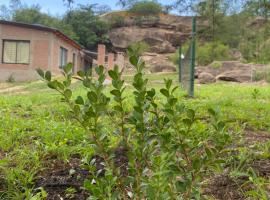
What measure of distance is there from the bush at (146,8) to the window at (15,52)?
2024 cm

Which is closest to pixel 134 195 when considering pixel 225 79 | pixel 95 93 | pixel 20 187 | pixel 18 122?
pixel 95 93

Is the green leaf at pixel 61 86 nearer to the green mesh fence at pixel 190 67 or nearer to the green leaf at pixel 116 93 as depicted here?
the green leaf at pixel 116 93

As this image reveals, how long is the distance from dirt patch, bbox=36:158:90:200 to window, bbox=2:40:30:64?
71.8ft

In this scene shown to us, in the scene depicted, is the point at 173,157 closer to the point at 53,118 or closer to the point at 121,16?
the point at 53,118

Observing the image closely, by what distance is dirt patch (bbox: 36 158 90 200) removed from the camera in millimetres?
2197

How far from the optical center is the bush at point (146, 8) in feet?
138

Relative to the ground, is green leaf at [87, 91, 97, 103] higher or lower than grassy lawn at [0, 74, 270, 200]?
higher

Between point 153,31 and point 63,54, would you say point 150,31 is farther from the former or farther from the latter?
point 63,54

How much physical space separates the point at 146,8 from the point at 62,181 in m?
41.6

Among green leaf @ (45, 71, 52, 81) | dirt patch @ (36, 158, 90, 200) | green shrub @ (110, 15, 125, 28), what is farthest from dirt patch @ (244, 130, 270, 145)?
green shrub @ (110, 15, 125, 28)

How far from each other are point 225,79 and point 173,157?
19.0m


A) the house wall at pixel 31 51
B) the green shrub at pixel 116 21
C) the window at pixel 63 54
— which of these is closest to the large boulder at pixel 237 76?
the house wall at pixel 31 51

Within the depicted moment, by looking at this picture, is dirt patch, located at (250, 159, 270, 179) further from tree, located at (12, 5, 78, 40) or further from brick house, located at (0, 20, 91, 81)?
tree, located at (12, 5, 78, 40)

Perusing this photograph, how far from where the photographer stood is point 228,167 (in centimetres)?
254
